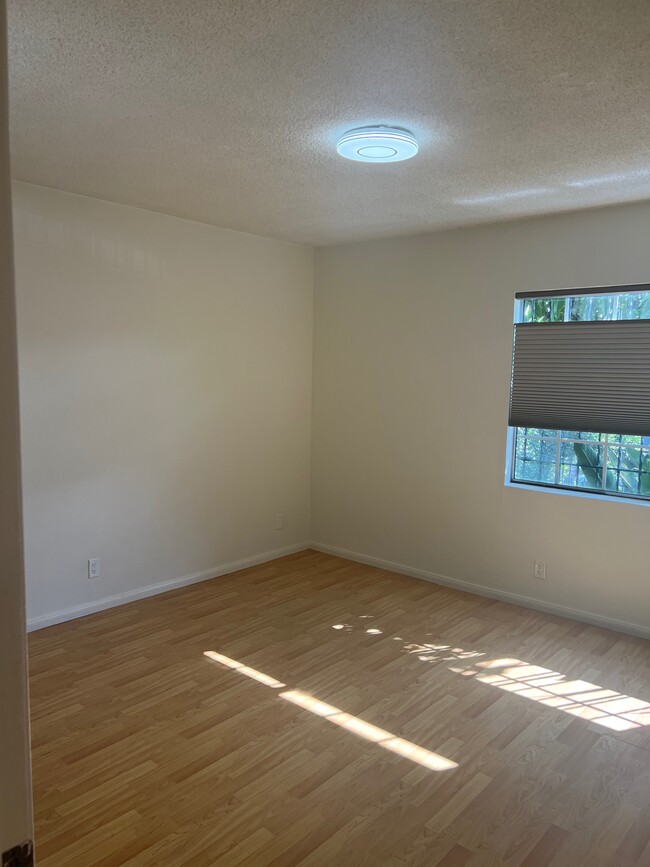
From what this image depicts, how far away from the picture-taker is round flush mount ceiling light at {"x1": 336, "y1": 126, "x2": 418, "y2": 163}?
8.66 ft

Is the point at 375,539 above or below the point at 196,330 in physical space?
below

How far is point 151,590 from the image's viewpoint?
4516mm

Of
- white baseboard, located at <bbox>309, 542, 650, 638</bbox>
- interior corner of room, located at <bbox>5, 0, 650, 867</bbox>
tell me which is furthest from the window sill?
white baseboard, located at <bbox>309, 542, 650, 638</bbox>

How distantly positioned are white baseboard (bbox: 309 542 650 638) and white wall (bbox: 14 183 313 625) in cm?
58

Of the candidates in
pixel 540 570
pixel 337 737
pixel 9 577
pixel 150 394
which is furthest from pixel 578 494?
pixel 9 577

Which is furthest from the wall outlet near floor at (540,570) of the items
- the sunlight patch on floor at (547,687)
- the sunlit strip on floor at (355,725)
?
the sunlit strip on floor at (355,725)

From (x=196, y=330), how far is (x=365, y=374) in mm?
1411

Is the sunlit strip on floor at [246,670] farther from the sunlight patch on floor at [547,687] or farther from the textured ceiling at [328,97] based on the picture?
the textured ceiling at [328,97]

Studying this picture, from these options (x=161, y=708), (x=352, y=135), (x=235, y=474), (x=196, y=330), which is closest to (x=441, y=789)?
(x=161, y=708)

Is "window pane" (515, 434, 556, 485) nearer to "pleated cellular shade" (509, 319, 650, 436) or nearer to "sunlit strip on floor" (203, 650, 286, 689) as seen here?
"pleated cellular shade" (509, 319, 650, 436)

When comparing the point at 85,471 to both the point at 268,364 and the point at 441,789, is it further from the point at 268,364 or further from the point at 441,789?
the point at 441,789

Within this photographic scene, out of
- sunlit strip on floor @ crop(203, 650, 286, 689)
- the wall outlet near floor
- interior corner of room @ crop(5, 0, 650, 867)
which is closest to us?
interior corner of room @ crop(5, 0, 650, 867)

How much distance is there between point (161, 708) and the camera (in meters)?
3.07

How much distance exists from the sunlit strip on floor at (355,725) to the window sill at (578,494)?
2.08 meters
